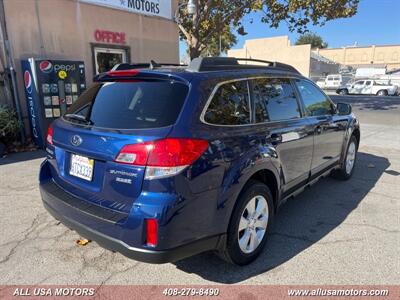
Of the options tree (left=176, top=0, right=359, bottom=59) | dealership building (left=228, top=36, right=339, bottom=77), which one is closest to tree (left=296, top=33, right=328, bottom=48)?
dealership building (left=228, top=36, right=339, bottom=77)

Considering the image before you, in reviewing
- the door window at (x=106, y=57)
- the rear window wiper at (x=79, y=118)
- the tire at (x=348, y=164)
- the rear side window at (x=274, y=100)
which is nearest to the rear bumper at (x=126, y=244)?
the rear window wiper at (x=79, y=118)

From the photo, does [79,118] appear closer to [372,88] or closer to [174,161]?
[174,161]

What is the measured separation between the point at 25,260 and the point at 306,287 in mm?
2469

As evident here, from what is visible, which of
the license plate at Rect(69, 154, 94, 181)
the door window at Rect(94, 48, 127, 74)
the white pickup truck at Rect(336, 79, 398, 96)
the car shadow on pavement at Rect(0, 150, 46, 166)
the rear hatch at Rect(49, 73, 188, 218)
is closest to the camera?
the rear hatch at Rect(49, 73, 188, 218)

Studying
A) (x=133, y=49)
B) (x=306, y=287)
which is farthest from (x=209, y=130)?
(x=133, y=49)

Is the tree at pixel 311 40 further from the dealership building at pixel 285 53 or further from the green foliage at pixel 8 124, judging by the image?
the green foliage at pixel 8 124

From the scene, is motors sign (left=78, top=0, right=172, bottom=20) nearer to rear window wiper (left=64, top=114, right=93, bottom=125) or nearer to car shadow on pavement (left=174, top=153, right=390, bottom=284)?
rear window wiper (left=64, top=114, right=93, bottom=125)

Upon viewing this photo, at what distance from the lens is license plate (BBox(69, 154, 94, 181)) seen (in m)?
2.52

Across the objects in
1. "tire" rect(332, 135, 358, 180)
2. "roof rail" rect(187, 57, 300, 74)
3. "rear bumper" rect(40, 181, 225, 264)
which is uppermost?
"roof rail" rect(187, 57, 300, 74)

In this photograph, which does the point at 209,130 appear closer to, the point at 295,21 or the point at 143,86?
the point at 143,86

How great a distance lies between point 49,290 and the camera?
2631 mm

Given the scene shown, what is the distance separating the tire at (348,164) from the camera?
16.9 feet

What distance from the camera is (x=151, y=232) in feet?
7.32

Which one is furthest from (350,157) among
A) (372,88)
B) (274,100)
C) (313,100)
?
(372,88)
